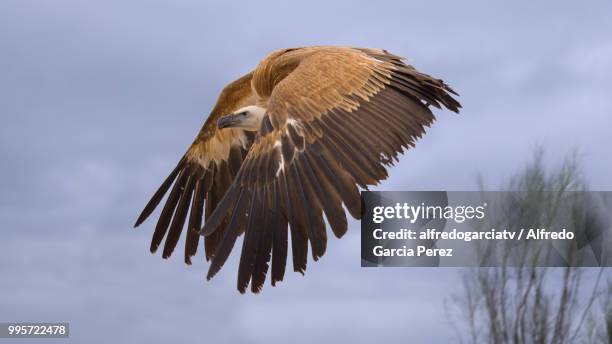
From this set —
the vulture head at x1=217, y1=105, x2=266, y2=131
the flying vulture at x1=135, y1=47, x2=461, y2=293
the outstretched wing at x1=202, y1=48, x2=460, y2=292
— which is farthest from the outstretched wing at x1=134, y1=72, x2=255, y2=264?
the outstretched wing at x1=202, y1=48, x2=460, y2=292

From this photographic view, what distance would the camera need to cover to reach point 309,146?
7910 mm

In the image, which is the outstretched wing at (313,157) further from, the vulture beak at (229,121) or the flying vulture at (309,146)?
the vulture beak at (229,121)

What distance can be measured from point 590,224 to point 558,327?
2.09 m

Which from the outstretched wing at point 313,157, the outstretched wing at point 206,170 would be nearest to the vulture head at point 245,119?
the outstretched wing at point 206,170

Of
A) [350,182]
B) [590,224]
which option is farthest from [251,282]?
[590,224]

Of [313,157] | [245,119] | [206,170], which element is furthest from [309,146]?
[206,170]

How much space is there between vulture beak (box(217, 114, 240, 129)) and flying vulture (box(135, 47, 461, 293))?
1 cm

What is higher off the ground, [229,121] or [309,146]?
[229,121]

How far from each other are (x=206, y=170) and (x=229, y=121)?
1.04 m

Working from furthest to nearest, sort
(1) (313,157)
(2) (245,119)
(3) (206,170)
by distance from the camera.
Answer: (3) (206,170)
(2) (245,119)
(1) (313,157)

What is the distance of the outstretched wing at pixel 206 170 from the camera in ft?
35.7

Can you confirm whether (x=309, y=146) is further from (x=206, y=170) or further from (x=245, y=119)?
(x=206, y=170)

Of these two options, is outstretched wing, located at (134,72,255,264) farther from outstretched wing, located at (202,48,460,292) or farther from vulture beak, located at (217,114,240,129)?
outstretched wing, located at (202,48,460,292)

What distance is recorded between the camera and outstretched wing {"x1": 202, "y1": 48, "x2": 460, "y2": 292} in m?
7.46
